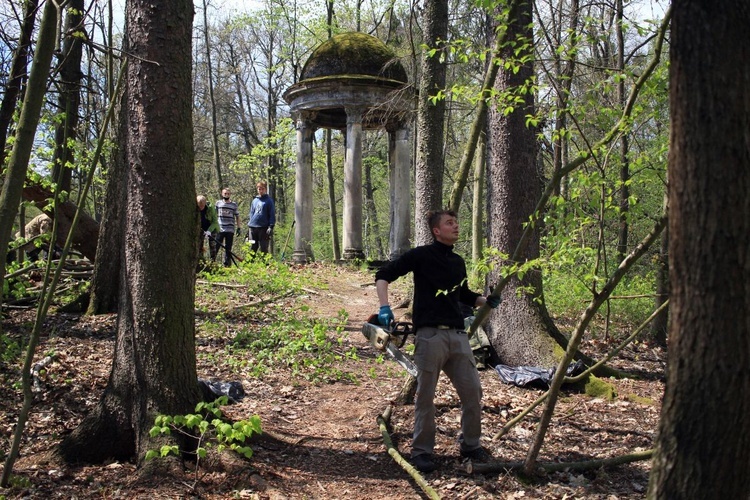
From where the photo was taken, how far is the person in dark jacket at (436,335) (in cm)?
439

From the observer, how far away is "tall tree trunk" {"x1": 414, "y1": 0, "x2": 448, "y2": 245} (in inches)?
325

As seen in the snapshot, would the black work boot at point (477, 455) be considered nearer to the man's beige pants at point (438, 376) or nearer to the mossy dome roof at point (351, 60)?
the man's beige pants at point (438, 376)

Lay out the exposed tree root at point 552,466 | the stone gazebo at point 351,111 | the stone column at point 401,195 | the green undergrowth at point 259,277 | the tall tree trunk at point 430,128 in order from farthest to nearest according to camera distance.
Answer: the stone gazebo at point 351,111
the stone column at point 401,195
the green undergrowth at point 259,277
the tall tree trunk at point 430,128
the exposed tree root at point 552,466

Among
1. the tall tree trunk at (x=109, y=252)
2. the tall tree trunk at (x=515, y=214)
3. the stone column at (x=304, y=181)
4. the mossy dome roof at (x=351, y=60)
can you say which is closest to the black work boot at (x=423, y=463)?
the tall tree trunk at (x=515, y=214)

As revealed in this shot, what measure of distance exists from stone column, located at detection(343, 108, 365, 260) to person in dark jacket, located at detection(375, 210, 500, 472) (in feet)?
36.3

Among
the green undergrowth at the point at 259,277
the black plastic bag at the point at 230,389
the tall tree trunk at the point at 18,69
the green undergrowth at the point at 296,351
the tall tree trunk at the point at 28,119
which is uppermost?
the tall tree trunk at the point at 18,69

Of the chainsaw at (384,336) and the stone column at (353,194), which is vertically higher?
the stone column at (353,194)

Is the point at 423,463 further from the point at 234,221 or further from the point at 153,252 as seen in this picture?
the point at 234,221

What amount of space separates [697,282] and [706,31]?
0.84 meters

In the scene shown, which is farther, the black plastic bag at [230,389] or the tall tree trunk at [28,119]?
the black plastic bag at [230,389]

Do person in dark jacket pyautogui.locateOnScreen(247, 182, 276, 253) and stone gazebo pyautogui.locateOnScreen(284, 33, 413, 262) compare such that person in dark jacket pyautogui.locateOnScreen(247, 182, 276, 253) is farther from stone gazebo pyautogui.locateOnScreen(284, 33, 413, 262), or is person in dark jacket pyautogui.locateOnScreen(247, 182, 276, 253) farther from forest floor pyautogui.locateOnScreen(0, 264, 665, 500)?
forest floor pyautogui.locateOnScreen(0, 264, 665, 500)

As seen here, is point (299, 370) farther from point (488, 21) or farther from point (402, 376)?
point (488, 21)

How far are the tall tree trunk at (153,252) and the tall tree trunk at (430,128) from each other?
445cm

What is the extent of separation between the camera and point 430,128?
827 centimetres
